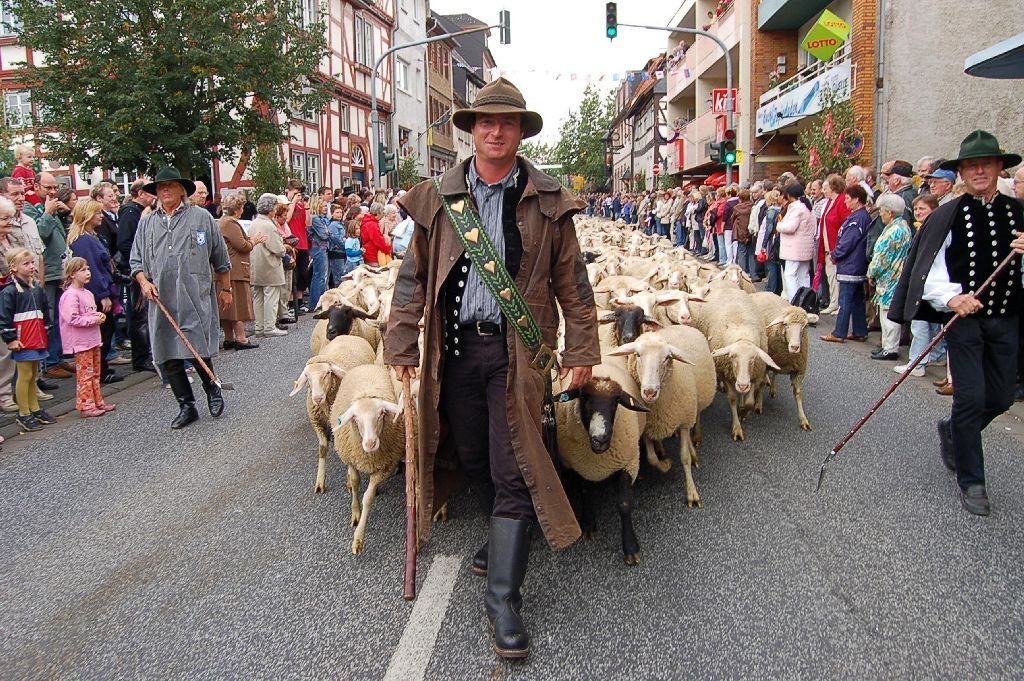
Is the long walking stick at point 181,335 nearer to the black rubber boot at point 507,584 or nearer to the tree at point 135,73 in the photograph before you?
the black rubber boot at point 507,584

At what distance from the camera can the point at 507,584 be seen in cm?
312

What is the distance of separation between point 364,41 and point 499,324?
3479 centimetres

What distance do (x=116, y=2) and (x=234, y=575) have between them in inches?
516

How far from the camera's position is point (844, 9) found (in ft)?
67.1

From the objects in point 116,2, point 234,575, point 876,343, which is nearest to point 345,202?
point 116,2

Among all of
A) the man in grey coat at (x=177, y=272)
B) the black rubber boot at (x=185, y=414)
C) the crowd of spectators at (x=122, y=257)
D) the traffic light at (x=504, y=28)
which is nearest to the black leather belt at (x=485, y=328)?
the crowd of spectators at (x=122, y=257)

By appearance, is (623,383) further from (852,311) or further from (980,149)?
(852,311)

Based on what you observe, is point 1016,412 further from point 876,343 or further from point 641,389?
point 641,389

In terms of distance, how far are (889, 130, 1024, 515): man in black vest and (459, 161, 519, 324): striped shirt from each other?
261 cm

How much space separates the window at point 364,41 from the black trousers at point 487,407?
3287 centimetres

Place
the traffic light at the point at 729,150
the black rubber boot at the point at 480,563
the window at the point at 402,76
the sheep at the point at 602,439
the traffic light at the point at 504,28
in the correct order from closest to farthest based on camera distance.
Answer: the black rubber boot at the point at 480,563, the sheep at the point at 602,439, the traffic light at the point at 729,150, the traffic light at the point at 504,28, the window at the point at 402,76

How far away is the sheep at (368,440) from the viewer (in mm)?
4219

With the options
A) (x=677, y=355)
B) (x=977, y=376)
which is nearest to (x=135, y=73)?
(x=677, y=355)

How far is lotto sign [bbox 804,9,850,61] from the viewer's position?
18000 mm
